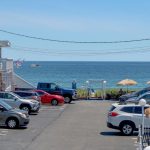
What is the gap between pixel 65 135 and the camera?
27953 mm

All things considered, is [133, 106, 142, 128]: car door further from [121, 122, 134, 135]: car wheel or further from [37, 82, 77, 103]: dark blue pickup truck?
[37, 82, 77, 103]: dark blue pickup truck

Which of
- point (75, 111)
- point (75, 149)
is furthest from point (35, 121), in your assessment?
point (75, 149)

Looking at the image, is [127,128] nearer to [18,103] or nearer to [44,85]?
[18,103]

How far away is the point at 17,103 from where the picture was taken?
128 ft

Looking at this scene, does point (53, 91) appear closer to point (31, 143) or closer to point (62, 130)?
point (62, 130)

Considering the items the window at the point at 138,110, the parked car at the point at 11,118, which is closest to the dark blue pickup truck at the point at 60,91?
the parked car at the point at 11,118

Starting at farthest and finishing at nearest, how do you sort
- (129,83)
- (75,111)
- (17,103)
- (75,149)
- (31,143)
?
(129,83)
(75,111)
(17,103)
(31,143)
(75,149)

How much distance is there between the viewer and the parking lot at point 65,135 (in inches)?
947

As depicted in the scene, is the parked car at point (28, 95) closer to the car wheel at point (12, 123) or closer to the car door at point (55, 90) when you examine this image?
the car door at point (55, 90)

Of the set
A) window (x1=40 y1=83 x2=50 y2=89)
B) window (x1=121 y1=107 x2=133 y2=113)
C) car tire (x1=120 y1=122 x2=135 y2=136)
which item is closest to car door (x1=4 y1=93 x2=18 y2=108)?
window (x1=121 y1=107 x2=133 y2=113)

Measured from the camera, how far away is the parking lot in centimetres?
2405

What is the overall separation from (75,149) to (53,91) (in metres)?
30.2

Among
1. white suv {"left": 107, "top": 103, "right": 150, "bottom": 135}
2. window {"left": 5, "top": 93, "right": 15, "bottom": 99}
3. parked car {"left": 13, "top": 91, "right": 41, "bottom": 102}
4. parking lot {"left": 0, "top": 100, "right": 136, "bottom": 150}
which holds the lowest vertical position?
parking lot {"left": 0, "top": 100, "right": 136, "bottom": 150}

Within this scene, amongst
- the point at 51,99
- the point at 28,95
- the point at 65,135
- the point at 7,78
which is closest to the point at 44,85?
the point at 7,78
